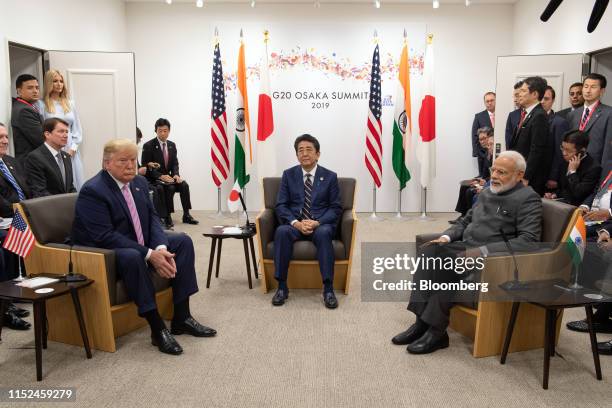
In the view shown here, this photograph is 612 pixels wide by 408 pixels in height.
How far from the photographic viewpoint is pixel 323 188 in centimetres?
454

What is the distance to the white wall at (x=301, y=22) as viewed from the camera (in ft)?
27.1

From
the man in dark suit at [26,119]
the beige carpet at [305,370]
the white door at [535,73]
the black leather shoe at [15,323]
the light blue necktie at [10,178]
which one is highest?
the white door at [535,73]

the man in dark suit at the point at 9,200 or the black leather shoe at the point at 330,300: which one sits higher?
the man in dark suit at the point at 9,200

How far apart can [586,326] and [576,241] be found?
825 mm

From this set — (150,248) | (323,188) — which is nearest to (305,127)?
(323,188)

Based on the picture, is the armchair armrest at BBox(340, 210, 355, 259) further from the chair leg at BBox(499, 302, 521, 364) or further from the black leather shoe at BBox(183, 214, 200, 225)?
the black leather shoe at BBox(183, 214, 200, 225)

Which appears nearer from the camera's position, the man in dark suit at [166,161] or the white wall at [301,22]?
the man in dark suit at [166,161]

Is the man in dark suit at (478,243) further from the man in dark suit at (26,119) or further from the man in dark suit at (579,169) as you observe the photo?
the man in dark suit at (26,119)

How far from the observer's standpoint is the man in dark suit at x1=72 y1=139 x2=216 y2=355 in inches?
127

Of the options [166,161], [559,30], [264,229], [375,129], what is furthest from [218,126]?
[559,30]

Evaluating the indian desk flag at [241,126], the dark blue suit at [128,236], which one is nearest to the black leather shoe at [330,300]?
the dark blue suit at [128,236]

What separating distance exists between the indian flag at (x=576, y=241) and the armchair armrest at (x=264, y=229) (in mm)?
2216

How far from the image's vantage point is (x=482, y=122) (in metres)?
7.80

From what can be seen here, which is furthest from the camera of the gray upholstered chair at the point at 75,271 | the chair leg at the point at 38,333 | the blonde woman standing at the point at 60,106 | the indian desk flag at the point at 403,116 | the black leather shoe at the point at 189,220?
the indian desk flag at the point at 403,116
